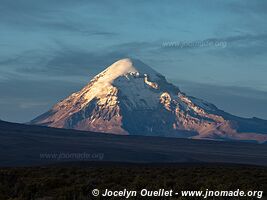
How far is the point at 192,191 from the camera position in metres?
31.1

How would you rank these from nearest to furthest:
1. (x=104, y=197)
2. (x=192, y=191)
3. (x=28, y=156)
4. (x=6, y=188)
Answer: (x=104, y=197) → (x=192, y=191) → (x=6, y=188) → (x=28, y=156)

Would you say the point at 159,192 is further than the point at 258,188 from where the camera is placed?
No

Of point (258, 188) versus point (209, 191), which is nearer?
point (209, 191)

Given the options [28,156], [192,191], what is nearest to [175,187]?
[192,191]

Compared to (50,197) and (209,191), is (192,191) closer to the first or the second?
(209,191)

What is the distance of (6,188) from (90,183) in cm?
473

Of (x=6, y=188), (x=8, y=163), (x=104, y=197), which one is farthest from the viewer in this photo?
(x=8, y=163)

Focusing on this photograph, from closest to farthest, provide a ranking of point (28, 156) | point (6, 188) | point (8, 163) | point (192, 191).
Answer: point (192, 191), point (6, 188), point (8, 163), point (28, 156)

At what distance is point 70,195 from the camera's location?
2991cm

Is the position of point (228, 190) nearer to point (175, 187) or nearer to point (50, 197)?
point (175, 187)

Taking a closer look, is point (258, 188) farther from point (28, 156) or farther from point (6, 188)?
point (28, 156)

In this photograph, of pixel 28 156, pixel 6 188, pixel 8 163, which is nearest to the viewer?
pixel 6 188

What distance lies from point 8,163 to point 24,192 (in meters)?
143

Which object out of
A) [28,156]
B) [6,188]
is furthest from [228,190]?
[28,156]
